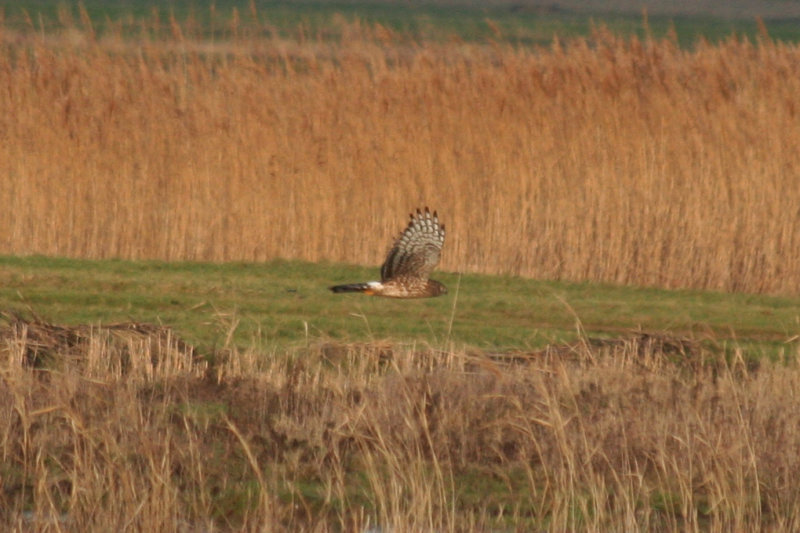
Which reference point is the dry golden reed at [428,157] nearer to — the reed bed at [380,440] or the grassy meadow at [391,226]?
the grassy meadow at [391,226]

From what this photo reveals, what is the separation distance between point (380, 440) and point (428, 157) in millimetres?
7820

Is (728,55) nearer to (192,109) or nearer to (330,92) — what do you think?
(330,92)

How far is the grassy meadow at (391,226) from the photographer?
7613mm

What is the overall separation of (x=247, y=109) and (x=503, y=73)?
97.2 inches

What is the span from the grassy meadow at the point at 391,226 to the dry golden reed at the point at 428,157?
24 mm

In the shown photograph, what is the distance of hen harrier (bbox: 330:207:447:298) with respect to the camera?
28.5ft

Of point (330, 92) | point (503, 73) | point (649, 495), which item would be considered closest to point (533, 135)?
point (503, 73)

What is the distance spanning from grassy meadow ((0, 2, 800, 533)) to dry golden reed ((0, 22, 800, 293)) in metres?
0.02

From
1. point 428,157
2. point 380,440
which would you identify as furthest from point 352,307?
point 380,440

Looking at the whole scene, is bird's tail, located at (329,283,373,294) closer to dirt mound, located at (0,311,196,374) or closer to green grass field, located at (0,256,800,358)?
green grass field, located at (0,256,800,358)

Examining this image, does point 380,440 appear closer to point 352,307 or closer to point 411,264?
point 411,264

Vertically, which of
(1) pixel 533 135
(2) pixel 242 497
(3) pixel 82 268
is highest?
(1) pixel 533 135

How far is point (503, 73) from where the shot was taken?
13.9m

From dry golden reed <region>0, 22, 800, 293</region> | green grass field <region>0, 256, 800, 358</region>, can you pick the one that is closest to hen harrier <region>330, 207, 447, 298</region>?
green grass field <region>0, 256, 800, 358</region>
